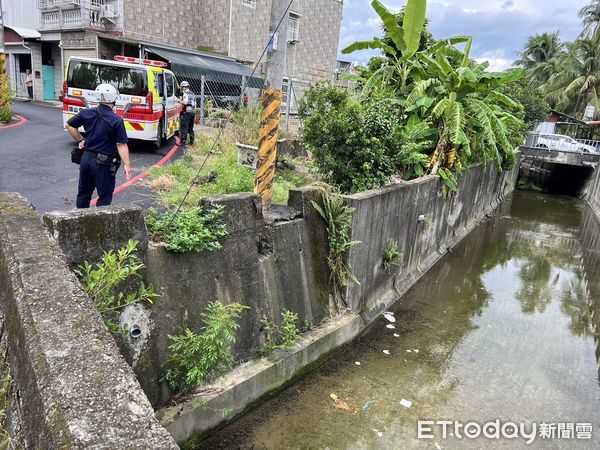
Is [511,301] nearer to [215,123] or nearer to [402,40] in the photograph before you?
[402,40]

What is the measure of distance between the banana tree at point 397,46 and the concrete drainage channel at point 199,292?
3188 millimetres

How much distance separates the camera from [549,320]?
7891mm

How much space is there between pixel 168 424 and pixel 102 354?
6.16 feet

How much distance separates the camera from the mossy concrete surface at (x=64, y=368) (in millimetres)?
1615

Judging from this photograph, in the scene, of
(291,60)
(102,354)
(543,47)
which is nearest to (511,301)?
(102,354)

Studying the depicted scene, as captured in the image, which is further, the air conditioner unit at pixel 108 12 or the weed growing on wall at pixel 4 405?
the air conditioner unit at pixel 108 12

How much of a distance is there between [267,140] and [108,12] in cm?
1809

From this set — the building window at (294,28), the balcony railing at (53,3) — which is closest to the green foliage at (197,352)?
the balcony railing at (53,3)

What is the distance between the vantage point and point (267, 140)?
5.62 metres

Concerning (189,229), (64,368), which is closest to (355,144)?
(189,229)

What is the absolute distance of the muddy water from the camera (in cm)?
450

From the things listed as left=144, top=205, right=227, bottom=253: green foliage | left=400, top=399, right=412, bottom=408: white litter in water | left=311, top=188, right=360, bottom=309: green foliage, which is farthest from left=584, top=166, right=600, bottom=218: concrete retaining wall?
left=144, top=205, right=227, bottom=253: green foliage

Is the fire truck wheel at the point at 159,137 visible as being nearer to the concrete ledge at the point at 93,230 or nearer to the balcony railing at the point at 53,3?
the concrete ledge at the point at 93,230

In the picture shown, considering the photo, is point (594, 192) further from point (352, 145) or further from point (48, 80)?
point (48, 80)
